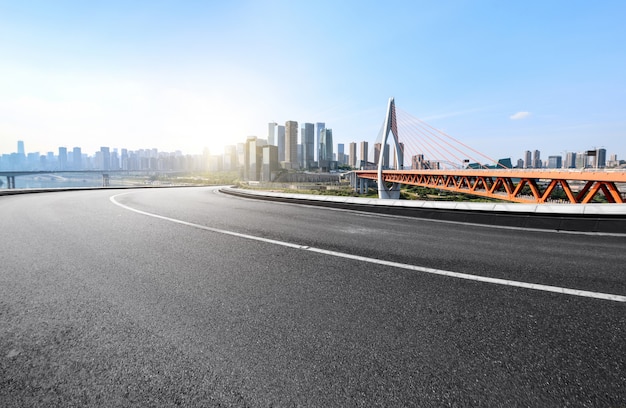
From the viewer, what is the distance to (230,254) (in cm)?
469

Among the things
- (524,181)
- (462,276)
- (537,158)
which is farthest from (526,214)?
(537,158)

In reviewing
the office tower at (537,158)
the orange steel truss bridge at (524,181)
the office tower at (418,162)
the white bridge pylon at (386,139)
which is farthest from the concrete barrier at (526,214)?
the office tower at (537,158)

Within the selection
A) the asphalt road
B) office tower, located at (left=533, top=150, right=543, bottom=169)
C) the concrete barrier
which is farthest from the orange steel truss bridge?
office tower, located at (left=533, top=150, right=543, bottom=169)

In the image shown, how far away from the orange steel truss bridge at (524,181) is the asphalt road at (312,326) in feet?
57.5

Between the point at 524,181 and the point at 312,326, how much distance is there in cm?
3037

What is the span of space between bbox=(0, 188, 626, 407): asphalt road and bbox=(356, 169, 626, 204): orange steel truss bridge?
17537 millimetres

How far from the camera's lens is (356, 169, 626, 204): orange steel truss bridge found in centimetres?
1698

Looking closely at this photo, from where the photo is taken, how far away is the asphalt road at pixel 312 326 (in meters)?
1.72

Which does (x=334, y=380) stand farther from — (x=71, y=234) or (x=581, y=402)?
(x=71, y=234)

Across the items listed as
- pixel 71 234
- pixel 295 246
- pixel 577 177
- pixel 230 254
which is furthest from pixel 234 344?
pixel 577 177

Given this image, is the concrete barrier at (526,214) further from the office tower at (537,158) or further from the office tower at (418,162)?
the office tower at (537,158)

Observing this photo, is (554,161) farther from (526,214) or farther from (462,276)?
(462,276)

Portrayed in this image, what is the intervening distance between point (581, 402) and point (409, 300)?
1453mm

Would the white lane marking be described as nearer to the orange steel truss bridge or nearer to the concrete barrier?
the concrete barrier
